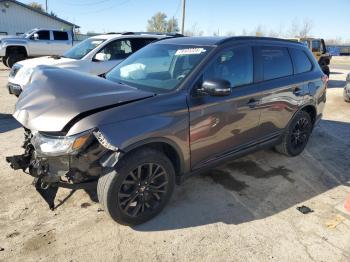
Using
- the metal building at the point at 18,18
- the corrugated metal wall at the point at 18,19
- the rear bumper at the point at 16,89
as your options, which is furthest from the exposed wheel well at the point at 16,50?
the corrugated metal wall at the point at 18,19

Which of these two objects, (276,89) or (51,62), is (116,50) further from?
(276,89)

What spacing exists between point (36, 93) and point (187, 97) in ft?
5.03

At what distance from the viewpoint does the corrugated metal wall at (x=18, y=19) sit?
95.2 feet

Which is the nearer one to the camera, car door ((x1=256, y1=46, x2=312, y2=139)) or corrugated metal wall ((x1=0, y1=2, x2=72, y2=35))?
car door ((x1=256, y1=46, x2=312, y2=139))

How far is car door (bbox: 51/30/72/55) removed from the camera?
1703 centimetres

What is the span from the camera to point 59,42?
1712 centimetres

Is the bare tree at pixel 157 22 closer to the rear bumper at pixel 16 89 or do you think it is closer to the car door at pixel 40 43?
the car door at pixel 40 43

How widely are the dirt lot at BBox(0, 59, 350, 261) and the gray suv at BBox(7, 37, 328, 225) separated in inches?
10.5

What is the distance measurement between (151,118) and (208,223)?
4.19 ft

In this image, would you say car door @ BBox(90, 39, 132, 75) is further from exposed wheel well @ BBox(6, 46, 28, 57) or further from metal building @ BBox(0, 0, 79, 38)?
metal building @ BBox(0, 0, 79, 38)

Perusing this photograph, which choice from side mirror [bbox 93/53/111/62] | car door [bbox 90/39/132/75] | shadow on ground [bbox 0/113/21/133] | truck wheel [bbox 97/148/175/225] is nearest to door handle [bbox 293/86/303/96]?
truck wheel [bbox 97/148/175/225]

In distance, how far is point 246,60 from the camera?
13.2 ft

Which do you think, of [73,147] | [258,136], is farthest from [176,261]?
[258,136]

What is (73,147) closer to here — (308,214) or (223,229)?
(223,229)
